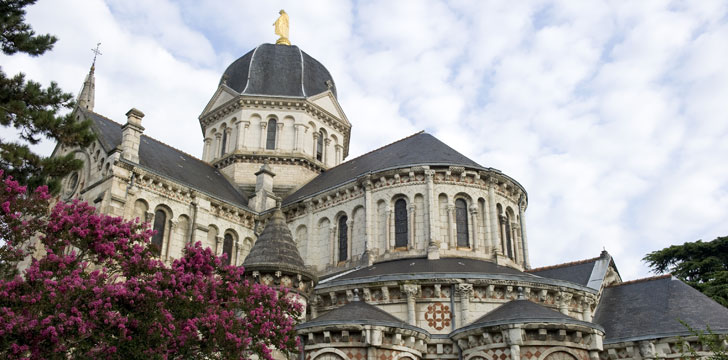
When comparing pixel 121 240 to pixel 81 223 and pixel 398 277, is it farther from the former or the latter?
pixel 398 277

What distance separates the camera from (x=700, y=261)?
43.0 m

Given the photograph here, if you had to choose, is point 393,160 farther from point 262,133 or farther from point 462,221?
point 262,133

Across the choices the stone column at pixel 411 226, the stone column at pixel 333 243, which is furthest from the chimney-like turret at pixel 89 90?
the stone column at pixel 411 226

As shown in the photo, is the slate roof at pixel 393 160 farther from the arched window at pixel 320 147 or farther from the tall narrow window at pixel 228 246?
the tall narrow window at pixel 228 246

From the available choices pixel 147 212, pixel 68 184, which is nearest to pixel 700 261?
pixel 147 212

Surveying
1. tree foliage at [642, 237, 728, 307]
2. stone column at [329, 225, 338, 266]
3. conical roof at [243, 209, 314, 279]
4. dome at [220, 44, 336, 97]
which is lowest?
conical roof at [243, 209, 314, 279]

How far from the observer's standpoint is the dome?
136ft

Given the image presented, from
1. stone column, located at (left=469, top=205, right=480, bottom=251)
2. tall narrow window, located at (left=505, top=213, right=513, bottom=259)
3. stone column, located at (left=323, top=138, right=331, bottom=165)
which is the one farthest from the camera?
stone column, located at (left=323, top=138, right=331, bottom=165)

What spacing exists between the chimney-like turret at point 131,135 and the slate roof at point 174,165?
52 cm

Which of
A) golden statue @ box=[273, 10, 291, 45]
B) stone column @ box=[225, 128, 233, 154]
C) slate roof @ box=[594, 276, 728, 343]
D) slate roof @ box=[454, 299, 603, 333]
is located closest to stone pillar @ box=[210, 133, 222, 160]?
stone column @ box=[225, 128, 233, 154]

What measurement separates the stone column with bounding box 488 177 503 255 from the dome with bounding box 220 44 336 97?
1644cm

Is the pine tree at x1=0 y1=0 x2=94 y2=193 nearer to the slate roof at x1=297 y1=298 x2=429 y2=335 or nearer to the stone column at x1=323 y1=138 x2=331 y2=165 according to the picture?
the slate roof at x1=297 y1=298 x2=429 y2=335

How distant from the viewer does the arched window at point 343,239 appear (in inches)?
1163

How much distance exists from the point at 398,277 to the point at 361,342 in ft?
11.6
